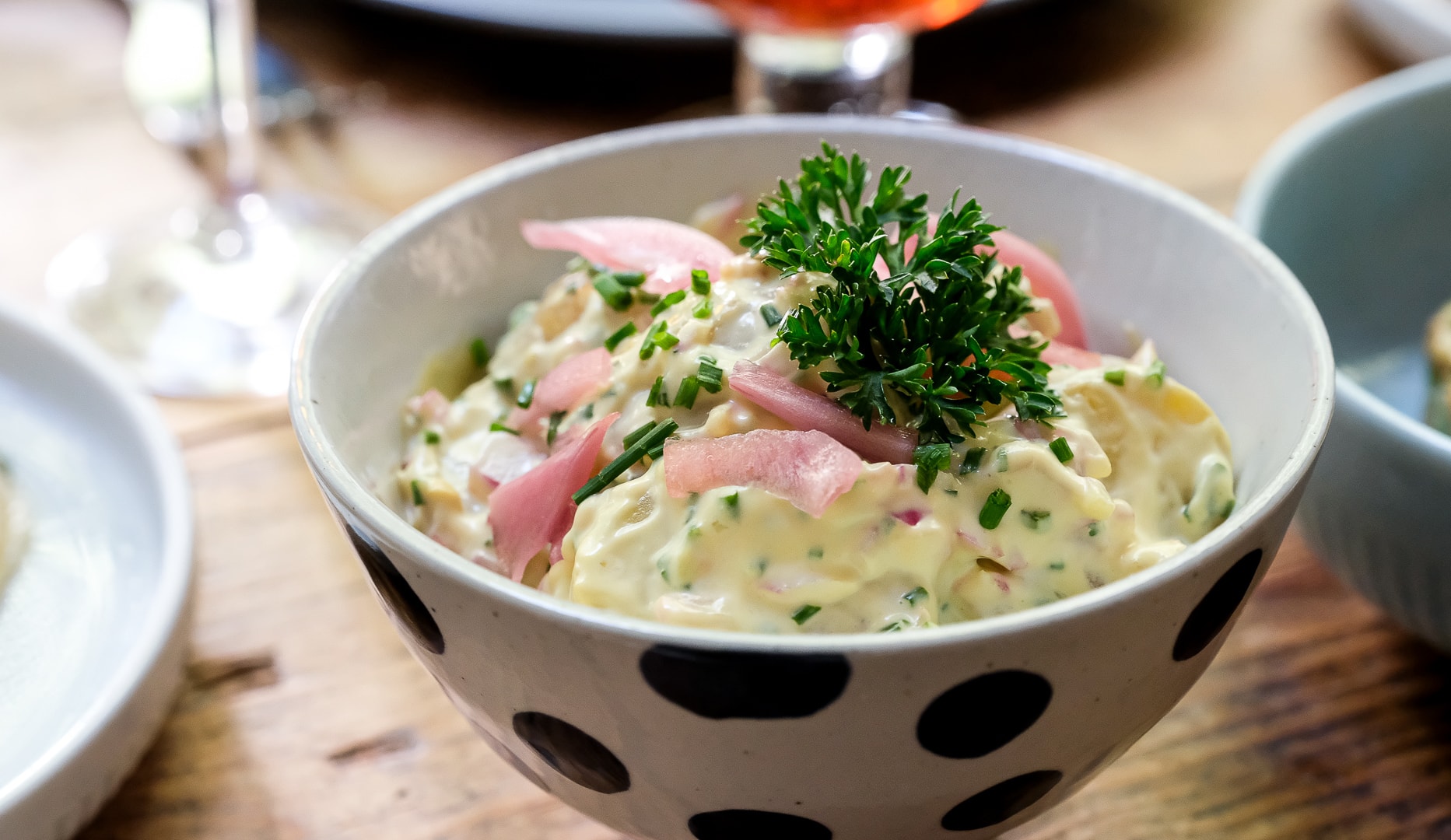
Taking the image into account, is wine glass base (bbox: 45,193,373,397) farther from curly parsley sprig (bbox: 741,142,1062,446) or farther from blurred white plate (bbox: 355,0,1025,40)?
curly parsley sprig (bbox: 741,142,1062,446)

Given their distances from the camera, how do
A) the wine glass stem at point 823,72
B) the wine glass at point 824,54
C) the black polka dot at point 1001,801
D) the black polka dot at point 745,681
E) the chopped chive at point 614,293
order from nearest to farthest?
1. the black polka dot at point 745,681
2. the black polka dot at point 1001,801
3. the chopped chive at point 614,293
4. the wine glass at point 824,54
5. the wine glass stem at point 823,72

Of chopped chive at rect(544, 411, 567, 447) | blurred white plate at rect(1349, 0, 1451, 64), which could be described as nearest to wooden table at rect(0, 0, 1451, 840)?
blurred white plate at rect(1349, 0, 1451, 64)

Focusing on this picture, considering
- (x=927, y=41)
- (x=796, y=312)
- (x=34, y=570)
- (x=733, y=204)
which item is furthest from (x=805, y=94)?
(x=34, y=570)

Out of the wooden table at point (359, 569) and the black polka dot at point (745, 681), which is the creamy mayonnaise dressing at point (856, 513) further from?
the wooden table at point (359, 569)

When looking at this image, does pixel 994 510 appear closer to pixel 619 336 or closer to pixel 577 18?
pixel 619 336

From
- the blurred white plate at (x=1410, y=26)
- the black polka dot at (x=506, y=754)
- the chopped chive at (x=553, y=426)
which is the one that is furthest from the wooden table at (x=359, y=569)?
the chopped chive at (x=553, y=426)

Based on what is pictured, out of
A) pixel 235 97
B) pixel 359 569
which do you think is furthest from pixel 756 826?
pixel 235 97
